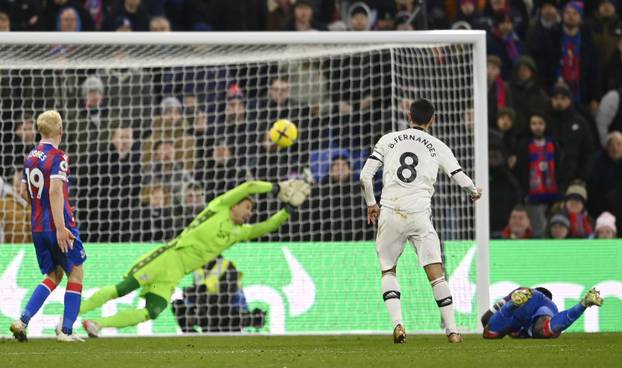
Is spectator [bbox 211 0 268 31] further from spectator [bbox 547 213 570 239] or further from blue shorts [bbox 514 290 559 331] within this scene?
blue shorts [bbox 514 290 559 331]

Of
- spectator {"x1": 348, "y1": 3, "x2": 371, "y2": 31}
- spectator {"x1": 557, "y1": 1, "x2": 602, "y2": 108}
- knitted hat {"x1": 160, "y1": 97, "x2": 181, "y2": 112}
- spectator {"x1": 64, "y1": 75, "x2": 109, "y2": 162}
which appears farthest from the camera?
spectator {"x1": 557, "y1": 1, "x2": 602, "y2": 108}

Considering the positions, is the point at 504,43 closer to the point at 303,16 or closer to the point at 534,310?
the point at 303,16

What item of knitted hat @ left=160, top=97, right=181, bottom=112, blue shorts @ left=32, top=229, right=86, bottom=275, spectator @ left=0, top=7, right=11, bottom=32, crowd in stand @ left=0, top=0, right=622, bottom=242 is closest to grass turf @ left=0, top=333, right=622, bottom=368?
blue shorts @ left=32, top=229, right=86, bottom=275

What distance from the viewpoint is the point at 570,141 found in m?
16.2

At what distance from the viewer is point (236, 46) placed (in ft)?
47.7

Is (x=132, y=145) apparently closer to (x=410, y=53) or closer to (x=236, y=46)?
(x=236, y=46)

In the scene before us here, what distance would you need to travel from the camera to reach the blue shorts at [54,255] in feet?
37.0

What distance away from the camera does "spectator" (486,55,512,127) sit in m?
16.5

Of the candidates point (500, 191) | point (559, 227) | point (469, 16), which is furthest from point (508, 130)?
point (469, 16)

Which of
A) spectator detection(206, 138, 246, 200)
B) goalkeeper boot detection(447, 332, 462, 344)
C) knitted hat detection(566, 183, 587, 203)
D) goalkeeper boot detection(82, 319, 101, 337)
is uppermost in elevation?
spectator detection(206, 138, 246, 200)

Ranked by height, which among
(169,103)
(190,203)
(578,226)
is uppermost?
(169,103)

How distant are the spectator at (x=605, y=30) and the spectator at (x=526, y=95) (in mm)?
1259

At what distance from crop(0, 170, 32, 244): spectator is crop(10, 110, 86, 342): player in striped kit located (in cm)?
314

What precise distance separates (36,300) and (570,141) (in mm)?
7685
